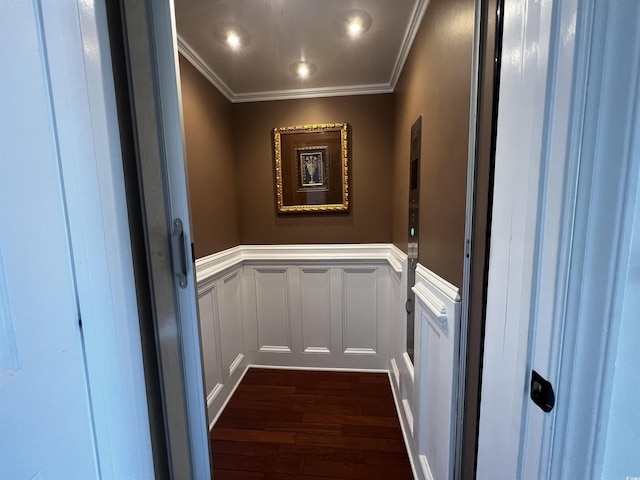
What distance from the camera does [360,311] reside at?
223cm

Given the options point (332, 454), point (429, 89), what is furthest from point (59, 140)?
point (332, 454)

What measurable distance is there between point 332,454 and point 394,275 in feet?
3.91

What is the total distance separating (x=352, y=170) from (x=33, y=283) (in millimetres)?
2072

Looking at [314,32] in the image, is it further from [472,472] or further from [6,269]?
[472,472]

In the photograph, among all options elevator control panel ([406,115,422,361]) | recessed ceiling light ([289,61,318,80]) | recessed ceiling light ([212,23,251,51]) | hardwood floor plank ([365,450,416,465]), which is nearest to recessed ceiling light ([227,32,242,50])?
recessed ceiling light ([212,23,251,51])

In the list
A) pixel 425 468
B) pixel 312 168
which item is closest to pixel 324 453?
pixel 425 468

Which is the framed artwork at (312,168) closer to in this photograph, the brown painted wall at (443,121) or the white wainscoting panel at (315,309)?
the white wainscoting panel at (315,309)

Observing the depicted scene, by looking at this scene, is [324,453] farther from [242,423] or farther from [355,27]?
[355,27]

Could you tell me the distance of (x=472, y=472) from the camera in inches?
32.5

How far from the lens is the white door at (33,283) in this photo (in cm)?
33

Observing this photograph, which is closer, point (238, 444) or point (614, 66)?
point (614, 66)

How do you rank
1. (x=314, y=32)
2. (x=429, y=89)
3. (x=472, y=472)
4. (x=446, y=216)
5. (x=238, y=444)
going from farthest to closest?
(x=238, y=444), (x=314, y=32), (x=429, y=89), (x=446, y=216), (x=472, y=472)

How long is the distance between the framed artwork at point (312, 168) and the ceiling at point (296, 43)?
1.06ft

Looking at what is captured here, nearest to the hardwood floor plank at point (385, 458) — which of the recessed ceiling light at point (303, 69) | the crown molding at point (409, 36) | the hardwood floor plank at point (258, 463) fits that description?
the hardwood floor plank at point (258, 463)
